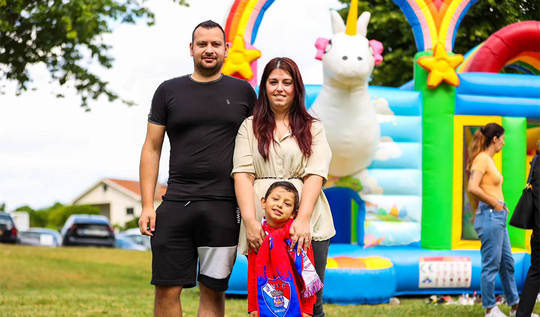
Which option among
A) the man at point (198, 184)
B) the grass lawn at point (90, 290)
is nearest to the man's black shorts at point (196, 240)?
the man at point (198, 184)

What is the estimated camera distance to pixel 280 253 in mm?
2898

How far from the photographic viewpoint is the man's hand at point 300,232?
2887 millimetres

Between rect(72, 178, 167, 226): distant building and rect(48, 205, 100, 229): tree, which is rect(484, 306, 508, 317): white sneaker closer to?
rect(48, 205, 100, 229): tree

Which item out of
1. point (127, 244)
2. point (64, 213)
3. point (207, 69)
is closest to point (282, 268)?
point (207, 69)

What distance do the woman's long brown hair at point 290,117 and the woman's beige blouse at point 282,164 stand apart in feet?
0.09

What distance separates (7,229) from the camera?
58.9ft

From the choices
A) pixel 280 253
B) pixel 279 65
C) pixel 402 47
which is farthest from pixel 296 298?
pixel 402 47

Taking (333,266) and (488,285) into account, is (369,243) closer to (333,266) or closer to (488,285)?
(333,266)

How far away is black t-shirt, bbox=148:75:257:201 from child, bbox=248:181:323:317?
286 mm

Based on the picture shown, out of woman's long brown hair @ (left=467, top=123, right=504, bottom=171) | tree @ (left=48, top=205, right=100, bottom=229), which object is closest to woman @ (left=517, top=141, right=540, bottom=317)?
woman's long brown hair @ (left=467, top=123, right=504, bottom=171)

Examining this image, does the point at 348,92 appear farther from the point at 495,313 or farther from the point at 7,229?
the point at 7,229

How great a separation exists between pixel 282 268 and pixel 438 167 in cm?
455

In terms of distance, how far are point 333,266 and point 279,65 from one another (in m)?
3.63

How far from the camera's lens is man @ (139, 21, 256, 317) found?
10.2 feet
